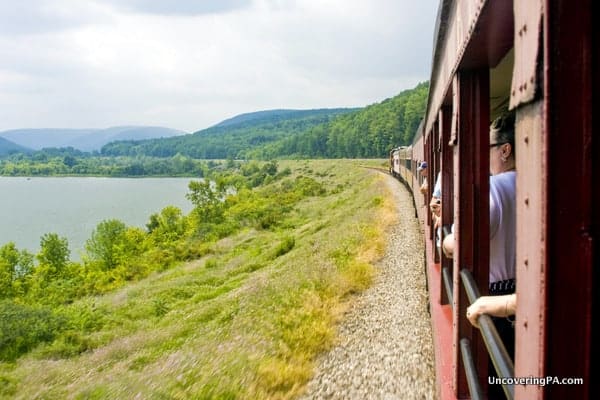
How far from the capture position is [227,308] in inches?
434

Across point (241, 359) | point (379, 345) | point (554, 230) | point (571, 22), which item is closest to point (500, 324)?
point (554, 230)

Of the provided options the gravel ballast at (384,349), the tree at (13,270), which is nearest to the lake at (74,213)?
the tree at (13,270)

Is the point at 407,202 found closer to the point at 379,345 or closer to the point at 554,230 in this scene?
the point at 379,345

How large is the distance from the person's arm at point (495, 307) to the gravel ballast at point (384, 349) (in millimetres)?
3452

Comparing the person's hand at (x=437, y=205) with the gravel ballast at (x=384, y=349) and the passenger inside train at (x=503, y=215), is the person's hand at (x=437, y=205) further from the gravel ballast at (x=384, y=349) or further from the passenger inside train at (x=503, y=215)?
the gravel ballast at (x=384, y=349)

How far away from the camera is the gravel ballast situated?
514 centimetres

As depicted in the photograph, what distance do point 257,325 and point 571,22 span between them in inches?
298

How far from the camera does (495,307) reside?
1672 millimetres

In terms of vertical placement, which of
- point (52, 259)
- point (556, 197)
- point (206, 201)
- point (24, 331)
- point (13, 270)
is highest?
point (556, 197)

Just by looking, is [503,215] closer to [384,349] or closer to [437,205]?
[437,205]

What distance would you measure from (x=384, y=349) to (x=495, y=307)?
4644 mm

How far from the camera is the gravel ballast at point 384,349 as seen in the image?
202 inches

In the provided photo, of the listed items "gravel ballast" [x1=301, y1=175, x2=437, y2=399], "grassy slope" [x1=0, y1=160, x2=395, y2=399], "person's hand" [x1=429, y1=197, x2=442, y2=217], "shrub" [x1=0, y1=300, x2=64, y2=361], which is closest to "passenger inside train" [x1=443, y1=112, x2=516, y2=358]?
"person's hand" [x1=429, y1=197, x2=442, y2=217]

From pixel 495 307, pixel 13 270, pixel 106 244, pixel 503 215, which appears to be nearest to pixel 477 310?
pixel 495 307
